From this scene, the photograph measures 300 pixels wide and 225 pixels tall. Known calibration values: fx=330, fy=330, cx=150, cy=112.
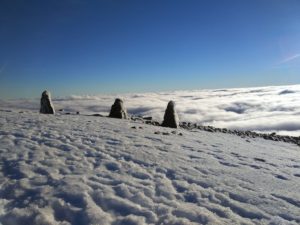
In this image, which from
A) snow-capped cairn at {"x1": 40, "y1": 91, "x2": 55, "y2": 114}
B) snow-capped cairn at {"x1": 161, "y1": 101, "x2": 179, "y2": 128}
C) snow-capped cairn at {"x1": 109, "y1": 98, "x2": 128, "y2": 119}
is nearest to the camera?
snow-capped cairn at {"x1": 161, "y1": 101, "x2": 179, "y2": 128}

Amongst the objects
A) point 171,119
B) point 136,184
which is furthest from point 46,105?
point 136,184

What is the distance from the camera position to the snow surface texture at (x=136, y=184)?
675 cm

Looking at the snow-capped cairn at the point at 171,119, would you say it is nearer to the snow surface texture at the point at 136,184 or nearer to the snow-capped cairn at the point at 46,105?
the snow-capped cairn at the point at 46,105

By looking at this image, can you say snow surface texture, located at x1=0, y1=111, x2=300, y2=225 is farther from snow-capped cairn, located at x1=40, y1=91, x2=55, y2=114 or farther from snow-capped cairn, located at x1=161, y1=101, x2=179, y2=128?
snow-capped cairn, located at x1=40, y1=91, x2=55, y2=114

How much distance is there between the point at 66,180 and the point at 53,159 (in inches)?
81.8

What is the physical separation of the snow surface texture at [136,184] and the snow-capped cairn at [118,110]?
12.4m

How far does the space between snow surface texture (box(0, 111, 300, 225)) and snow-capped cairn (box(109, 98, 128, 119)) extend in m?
12.4

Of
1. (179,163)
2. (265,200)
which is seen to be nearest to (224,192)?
(265,200)

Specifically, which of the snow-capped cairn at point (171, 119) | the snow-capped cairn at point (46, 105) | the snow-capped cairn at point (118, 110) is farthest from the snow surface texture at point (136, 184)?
the snow-capped cairn at point (46, 105)

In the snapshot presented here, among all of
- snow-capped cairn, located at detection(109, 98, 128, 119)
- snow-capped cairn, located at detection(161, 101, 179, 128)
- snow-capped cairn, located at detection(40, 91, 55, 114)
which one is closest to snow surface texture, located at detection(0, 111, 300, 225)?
snow-capped cairn, located at detection(161, 101, 179, 128)

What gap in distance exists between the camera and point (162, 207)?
7059 mm

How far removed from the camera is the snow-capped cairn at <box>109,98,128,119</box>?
2577cm

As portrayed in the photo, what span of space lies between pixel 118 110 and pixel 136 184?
17840mm

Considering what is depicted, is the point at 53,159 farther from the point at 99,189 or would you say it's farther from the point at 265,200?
the point at 265,200
